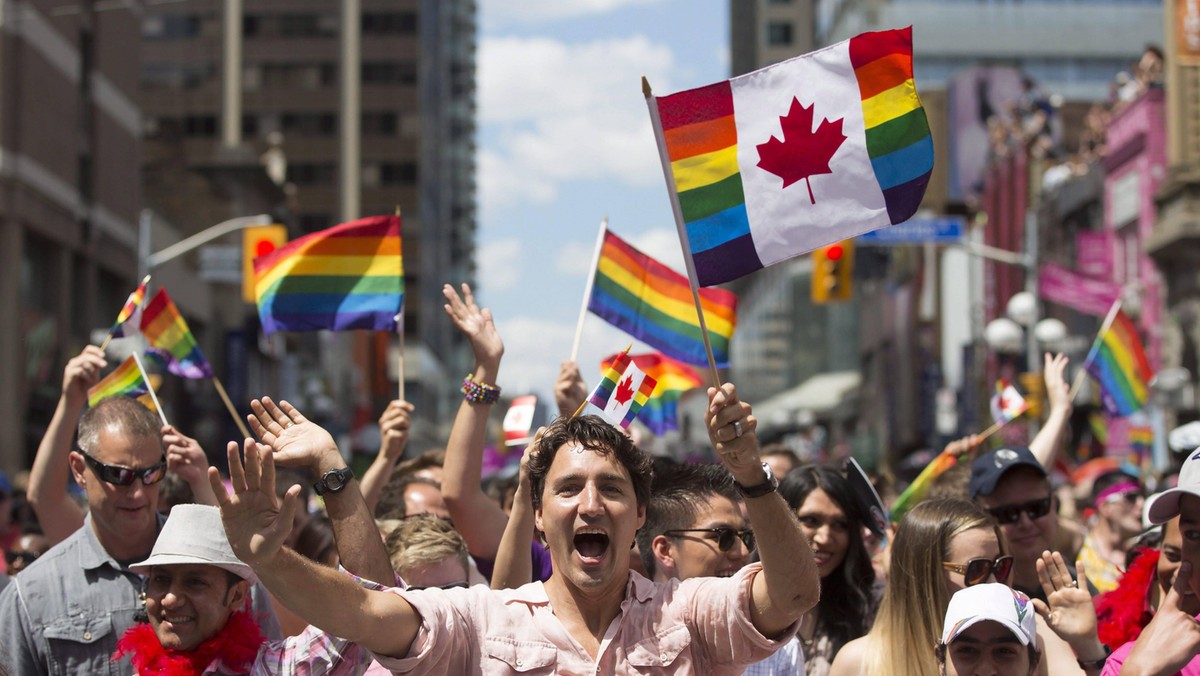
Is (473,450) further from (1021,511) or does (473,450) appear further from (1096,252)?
(1096,252)

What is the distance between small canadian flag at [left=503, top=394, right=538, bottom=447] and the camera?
7414 millimetres

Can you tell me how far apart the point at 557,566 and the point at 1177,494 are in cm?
187

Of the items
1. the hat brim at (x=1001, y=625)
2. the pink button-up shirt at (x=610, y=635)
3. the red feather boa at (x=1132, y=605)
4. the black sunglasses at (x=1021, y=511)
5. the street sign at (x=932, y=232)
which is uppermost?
the street sign at (x=932, y=232)

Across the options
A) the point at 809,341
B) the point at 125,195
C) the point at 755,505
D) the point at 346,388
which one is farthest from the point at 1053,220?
the point at 809,341

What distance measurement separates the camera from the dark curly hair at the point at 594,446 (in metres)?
4.22

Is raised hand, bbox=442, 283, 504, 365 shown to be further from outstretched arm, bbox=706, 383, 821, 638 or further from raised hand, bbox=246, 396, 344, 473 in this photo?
outstretched arm, bbox=706, 383, 821, 638

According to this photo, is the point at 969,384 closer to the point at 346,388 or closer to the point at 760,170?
the point at 760,170

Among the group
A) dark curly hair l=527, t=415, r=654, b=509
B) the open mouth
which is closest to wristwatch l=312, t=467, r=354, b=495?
dark curly hair l=527, t=415, r=654, b=509

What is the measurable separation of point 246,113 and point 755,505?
93.4 m

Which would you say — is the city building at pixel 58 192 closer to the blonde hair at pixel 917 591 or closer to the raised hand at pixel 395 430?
the raised hand at pixel 395 430

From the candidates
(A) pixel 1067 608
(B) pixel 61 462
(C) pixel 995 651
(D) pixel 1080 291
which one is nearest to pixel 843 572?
(A) pixel 1067 608

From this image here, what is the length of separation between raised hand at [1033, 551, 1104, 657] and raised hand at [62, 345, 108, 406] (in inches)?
148

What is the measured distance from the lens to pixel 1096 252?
36.5 metres

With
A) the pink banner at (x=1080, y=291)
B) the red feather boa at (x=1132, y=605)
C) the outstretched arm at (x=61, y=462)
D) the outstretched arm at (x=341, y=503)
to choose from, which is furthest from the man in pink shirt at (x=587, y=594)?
the pink banner at (x=1080, y=291)
